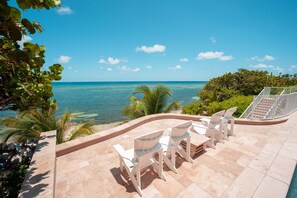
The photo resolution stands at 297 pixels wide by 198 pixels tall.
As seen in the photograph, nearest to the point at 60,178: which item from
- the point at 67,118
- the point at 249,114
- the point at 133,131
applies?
the point at 67,118

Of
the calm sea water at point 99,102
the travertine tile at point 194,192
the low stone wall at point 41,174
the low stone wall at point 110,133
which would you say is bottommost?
the calm sea water at point 99,102

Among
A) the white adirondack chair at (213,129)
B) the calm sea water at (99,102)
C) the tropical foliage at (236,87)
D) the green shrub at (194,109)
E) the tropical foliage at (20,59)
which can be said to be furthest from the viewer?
the calm sea water at (99,102)

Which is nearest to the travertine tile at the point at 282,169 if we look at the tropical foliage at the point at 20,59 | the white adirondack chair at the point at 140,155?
the white adirondack chair at the point at 140,155

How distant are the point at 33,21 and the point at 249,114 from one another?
988 centimetres

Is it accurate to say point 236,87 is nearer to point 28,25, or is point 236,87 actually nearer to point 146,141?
point 146,141

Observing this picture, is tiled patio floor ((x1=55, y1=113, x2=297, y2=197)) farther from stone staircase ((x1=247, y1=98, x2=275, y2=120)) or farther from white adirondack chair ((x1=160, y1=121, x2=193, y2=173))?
stone staircase ((x1=247, y1=98, x2=275, y2=120))

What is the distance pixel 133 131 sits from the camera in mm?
5957

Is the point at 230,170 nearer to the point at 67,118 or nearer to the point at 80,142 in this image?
the point at 80,142

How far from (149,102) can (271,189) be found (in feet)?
22.3

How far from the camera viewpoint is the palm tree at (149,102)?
8328 millimetres

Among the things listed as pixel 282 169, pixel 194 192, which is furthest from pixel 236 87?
pixel 194 192

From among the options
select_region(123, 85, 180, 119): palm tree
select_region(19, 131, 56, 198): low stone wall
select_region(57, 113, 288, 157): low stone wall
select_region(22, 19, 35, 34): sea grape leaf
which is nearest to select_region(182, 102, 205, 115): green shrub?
select_region(123, 85, 180, 119): palm tree

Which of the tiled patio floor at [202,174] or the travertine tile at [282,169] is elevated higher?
the travertine tile at [282,169]

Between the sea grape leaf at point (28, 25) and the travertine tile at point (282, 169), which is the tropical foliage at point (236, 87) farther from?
the sea grape leaf at point (28, 25)
